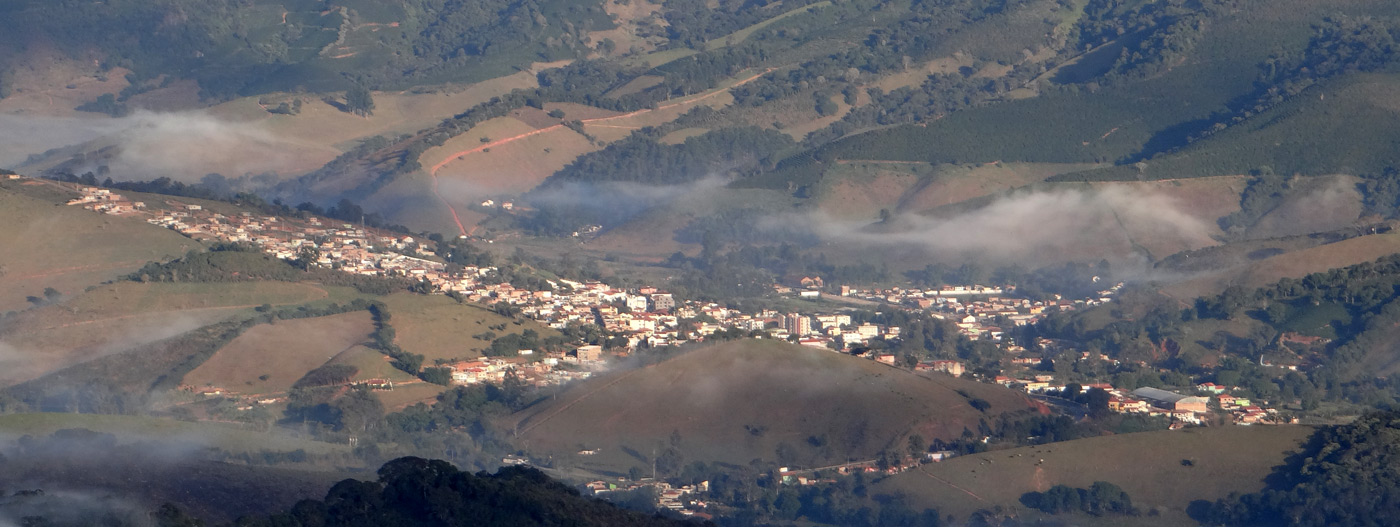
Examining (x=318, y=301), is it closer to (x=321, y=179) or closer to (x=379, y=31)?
(x=321, y=179)

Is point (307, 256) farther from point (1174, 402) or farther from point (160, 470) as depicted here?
point (160, 470)

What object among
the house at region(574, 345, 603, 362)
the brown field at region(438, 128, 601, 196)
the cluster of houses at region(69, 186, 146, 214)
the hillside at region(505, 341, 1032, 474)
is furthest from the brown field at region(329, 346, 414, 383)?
the brown field at region(438, 128, 601, 196)

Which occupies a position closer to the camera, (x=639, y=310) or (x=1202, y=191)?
(x=639, y=310)

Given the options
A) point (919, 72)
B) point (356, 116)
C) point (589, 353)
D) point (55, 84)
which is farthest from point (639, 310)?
point (55, 84)

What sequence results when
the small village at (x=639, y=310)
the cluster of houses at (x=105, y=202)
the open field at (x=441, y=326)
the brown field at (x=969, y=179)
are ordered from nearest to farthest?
the small village at (x=639, y=310), the open field at (x=441, y=326), the cluster of houses at (x=105, y=202), the brown field at (x=969, y=179)

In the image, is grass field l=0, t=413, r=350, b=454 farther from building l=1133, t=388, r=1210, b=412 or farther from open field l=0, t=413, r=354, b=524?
building l=1133, t=388, r=1210, b=412

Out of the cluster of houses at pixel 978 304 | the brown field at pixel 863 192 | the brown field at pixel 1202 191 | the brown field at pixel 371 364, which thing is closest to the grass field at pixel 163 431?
the brown field at pixel 371 364

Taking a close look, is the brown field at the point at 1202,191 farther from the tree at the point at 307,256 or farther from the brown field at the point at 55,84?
the brown field at the point at 55,84
